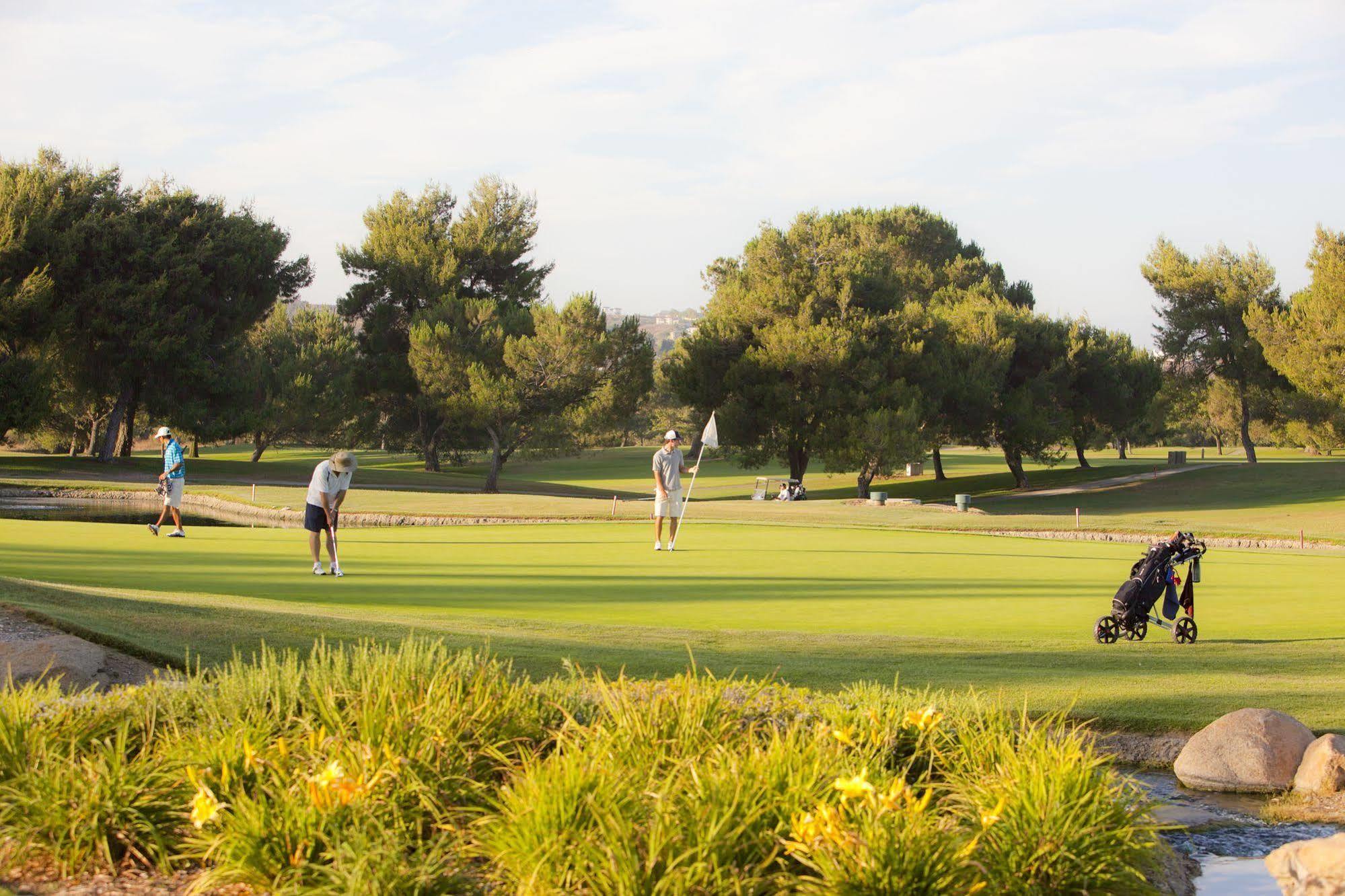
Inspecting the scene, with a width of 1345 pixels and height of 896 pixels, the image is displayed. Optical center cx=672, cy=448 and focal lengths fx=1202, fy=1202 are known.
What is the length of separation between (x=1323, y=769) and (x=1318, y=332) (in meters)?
50.4

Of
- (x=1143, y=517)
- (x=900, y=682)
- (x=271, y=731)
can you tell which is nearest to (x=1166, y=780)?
(x=900, y=682)

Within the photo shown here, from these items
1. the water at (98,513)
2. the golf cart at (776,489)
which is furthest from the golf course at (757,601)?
the golf cart at (776,489)

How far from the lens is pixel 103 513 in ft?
111

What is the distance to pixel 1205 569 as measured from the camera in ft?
64.6

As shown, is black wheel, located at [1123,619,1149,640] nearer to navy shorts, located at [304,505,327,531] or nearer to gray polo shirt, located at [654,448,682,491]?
gray polo shirt, located at [654,448,682,491]

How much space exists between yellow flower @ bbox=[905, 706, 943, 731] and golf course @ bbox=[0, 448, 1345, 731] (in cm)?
88

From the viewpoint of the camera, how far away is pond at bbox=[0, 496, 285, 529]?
31.3m

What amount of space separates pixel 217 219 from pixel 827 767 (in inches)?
2167

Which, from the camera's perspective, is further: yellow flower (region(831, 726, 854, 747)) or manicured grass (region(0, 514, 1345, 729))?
manicured grass (region(0, 514, 1345, 729))

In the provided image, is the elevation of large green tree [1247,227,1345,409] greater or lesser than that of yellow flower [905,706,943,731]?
greater

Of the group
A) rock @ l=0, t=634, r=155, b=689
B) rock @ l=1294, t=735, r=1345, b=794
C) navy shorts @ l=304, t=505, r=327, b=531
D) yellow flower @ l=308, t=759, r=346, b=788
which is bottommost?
rock @ l=1294, t=735, r=1345, b=794

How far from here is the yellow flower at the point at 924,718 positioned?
17.6 feet

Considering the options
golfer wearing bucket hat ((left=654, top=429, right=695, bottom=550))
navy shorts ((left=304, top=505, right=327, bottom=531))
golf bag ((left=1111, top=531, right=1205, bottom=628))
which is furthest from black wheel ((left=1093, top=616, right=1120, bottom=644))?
navy shorts ((left=304, top=505, right=327, bottom=531))

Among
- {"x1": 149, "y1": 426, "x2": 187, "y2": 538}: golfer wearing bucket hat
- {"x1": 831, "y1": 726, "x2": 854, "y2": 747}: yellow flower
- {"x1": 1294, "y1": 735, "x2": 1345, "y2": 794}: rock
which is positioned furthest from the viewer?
{"x1": 149, "y1": 426, "x2": 187, "y2": 538}: golfer wearing bucket hat
